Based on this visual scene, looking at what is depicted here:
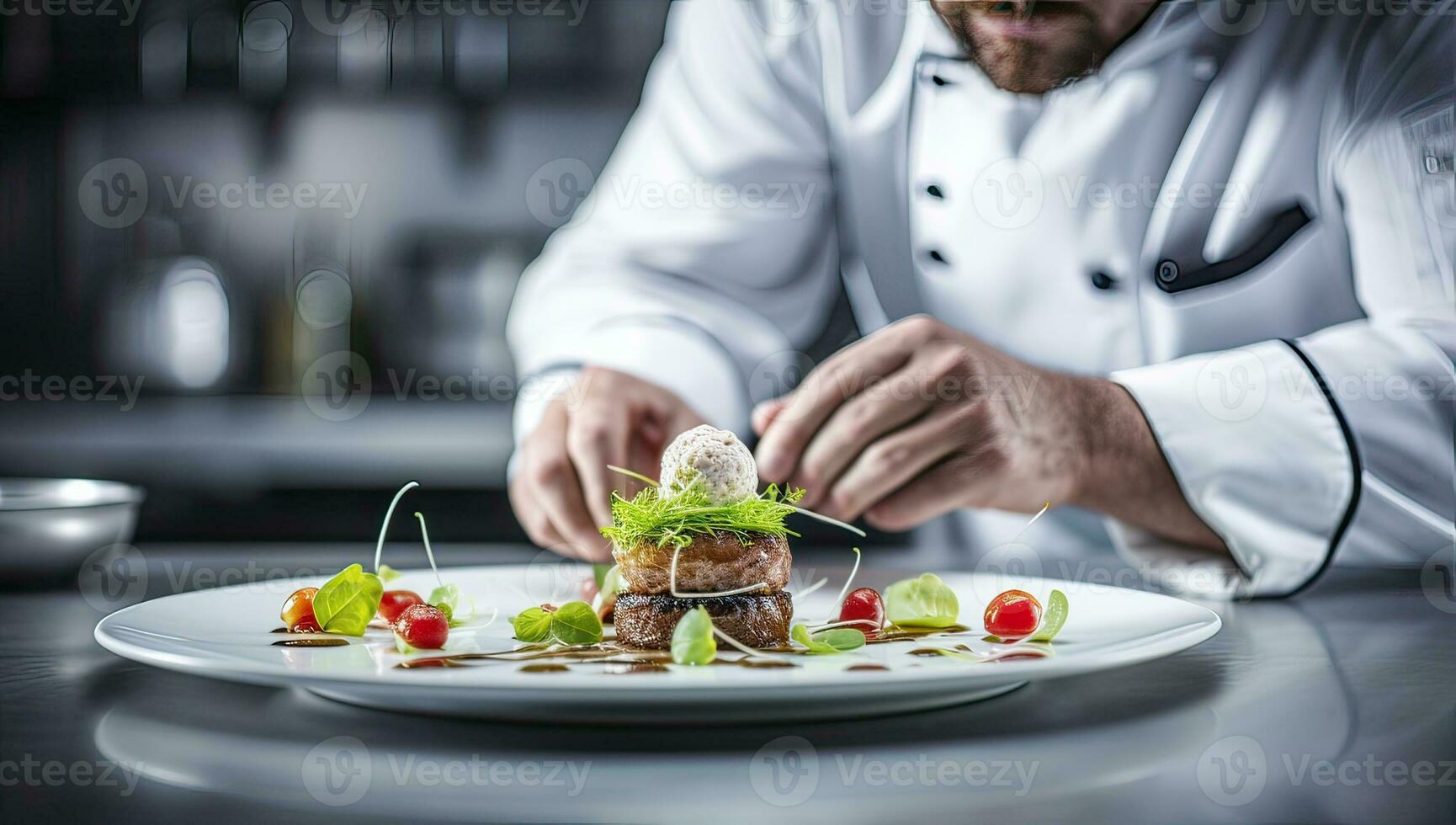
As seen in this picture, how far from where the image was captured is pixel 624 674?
1.90ft

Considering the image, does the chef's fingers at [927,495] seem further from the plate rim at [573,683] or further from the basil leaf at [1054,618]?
the plate rim at [573,683]

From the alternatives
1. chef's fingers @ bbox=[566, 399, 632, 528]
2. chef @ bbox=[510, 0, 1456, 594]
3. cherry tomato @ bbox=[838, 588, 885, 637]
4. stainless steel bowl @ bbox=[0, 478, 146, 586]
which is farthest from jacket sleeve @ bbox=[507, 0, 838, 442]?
cherry tomato @ bbox=[838, 588, 885, 637]

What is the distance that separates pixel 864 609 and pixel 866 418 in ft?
0.95

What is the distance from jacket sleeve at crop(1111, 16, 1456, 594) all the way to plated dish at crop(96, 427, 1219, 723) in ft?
1.05

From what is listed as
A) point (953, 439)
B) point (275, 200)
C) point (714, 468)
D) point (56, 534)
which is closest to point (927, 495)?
point (953, 439)

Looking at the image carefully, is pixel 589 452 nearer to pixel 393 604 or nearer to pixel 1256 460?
pixel 393 604

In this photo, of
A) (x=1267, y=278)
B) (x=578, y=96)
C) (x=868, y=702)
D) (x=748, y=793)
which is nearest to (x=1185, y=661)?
(x=868, y=702)

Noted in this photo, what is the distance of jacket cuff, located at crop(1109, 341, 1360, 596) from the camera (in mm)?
1134

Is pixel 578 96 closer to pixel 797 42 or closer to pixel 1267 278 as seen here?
pixel 797 42

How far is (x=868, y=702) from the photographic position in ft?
1.79

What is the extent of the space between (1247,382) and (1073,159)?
507 millimetres

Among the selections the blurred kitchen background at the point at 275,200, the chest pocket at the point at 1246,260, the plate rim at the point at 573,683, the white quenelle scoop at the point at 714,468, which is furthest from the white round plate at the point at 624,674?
the blurred kitchen background at the point at 275,200

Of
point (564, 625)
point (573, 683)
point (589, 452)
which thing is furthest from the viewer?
point (589, 452)

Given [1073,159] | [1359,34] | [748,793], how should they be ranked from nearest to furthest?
[748,793]
[1359,34]
[1073,159]
